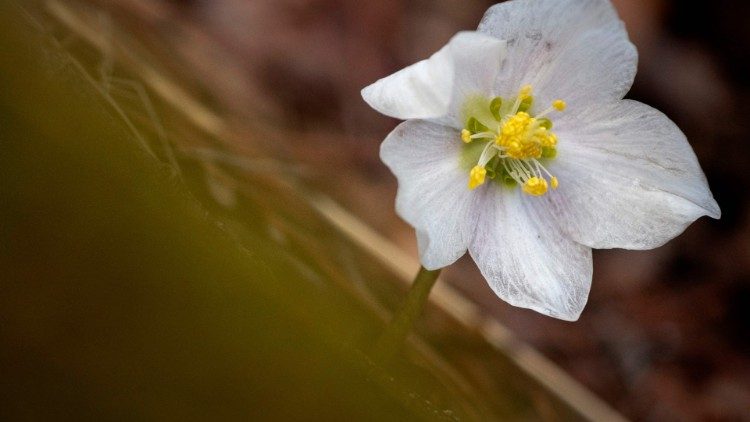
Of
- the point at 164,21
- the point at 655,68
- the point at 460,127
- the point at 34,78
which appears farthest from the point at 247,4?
the point at 34,78

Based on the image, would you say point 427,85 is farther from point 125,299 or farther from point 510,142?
point 125,299

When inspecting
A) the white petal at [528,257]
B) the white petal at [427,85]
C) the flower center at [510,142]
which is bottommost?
the white petal at [528,257]

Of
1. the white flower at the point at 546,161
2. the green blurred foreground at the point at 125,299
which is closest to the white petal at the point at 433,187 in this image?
the white flower at the point at 546,161

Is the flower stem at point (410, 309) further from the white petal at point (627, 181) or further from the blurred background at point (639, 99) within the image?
the blurred background at point (639, 99)

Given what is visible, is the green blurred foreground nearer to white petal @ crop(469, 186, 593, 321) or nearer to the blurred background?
white petal @ crop(469, 186, 593, 321)

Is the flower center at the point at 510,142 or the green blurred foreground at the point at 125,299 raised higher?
the green blurred foreground at the point at 125,299

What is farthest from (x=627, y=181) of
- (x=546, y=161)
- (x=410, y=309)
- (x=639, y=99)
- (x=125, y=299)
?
(x=639, y=99)

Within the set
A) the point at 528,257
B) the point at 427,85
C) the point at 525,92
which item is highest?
the point at 427,85
